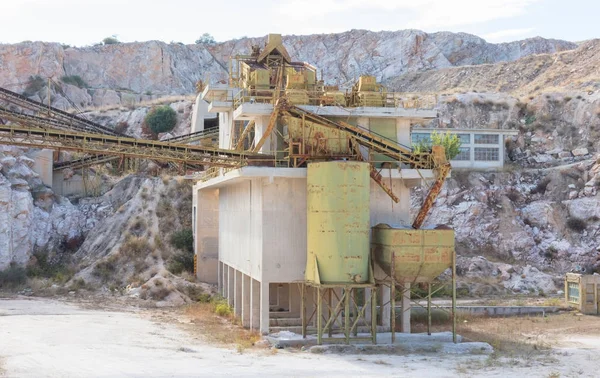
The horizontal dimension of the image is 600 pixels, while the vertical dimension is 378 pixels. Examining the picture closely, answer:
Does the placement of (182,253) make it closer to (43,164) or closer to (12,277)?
(12,277)

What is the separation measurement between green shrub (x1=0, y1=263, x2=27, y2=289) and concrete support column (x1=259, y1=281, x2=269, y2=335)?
1986cm

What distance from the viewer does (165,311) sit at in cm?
3294

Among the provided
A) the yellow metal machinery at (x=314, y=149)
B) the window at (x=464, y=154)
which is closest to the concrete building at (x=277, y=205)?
the yellow metal machinery at (x=314, y=149)

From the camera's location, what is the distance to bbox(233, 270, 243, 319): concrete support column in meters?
30.2

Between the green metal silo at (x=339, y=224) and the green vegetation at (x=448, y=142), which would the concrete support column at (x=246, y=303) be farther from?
the green vegetation at (x=448, y=142)

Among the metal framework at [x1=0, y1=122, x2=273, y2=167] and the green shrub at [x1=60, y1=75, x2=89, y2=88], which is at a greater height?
the green shrub at [x1=60, y1=75, x2=89, y2=88]

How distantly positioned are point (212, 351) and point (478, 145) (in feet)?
119

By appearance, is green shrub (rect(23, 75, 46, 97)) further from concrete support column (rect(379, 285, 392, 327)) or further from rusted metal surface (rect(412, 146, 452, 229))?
rusted metal surface (rect(412, 146, 452, 229))


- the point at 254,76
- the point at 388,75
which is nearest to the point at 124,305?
the point at 254,76

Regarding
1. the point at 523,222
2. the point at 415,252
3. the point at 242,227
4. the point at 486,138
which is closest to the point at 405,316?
the point at 415,252

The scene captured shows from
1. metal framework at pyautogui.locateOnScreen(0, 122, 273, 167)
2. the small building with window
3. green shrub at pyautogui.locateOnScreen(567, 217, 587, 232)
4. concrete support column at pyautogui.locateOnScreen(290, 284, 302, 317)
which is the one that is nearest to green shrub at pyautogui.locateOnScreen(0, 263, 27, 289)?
metal framework at pyautogui.locateOnScreen(0, 122, 273, 167)

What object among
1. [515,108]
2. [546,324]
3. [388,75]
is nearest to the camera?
[546,324]

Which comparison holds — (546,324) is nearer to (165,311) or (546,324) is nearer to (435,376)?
(435,376)

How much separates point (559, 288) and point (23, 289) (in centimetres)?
2880
